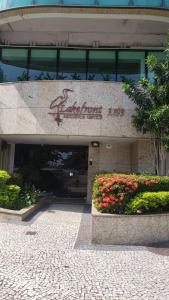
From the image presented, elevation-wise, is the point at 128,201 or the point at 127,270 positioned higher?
the point at 128,201

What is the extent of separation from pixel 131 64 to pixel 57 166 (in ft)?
24.5

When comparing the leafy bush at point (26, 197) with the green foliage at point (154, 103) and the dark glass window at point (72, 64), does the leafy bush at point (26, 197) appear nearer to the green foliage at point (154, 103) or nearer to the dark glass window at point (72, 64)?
the green foliage at point (154, 103)

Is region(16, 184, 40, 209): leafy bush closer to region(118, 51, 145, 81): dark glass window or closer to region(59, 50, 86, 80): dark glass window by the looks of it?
region(59, 50, 86, 80): dark glass window

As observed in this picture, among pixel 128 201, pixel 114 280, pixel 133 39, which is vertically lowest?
pixel 114 280

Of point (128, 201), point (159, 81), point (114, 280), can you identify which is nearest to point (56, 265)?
point (114, 280)

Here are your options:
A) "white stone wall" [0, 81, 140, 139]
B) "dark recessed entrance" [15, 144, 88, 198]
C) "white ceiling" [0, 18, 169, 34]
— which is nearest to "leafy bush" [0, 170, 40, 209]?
"white stone wall" [0, 81, 140, 139]

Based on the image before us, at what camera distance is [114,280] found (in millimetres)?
6770

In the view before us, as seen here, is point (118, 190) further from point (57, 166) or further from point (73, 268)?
point (57, 166)

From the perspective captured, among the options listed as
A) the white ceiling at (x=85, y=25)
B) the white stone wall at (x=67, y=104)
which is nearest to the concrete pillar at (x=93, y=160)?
the white stone wall at (x=67, y=104)

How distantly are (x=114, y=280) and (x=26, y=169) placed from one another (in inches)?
538

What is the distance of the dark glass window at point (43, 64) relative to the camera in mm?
16719

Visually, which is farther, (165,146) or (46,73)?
(46,73)

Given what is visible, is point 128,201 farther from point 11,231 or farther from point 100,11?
point 100,11

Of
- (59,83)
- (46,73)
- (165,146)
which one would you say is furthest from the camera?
(46,73)
